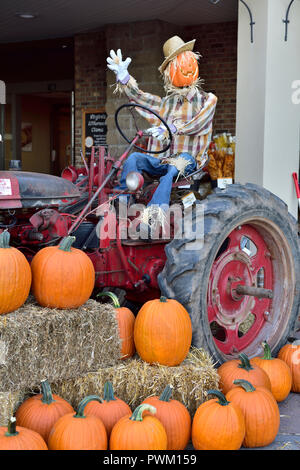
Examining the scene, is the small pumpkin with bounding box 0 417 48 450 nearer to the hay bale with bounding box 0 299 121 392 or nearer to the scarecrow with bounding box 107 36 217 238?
the hay bale with bounding box 0 299 121 392

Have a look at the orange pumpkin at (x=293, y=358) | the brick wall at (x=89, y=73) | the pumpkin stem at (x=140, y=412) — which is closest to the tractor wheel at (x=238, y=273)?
the orange pumpkin at (x=293, y=358)

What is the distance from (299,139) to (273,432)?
4.03m

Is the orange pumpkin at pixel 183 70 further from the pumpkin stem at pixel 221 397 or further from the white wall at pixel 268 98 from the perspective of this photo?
the pumpkin stem at pixel 221 397

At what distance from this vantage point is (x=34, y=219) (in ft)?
11.8

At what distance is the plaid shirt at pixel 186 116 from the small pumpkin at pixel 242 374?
1.81m

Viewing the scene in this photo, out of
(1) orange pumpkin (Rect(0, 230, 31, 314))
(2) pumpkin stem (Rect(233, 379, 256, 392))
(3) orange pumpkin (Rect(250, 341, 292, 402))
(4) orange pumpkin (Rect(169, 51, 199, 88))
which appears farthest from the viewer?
(4) orange pumpkin (Rect(169, 51, 199, 88))

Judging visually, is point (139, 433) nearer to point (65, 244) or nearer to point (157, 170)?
point (65, 244)

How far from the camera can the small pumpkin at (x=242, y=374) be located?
12.0 feet

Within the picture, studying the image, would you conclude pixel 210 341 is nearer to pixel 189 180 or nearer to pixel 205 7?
pixel 189 180

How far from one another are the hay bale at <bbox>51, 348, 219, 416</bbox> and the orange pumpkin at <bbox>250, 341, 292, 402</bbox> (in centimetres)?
60

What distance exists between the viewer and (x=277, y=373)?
3963mm

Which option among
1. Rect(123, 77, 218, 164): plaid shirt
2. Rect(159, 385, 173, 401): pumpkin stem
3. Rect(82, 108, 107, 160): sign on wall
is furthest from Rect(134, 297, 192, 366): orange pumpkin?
Rect(82, 108, 107, 160): sign on wall

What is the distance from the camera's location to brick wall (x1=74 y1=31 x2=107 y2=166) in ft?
33.4

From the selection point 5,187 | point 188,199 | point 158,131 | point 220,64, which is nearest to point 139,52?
point 220,64
